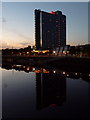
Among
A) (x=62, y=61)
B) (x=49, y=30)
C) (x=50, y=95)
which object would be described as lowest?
(x=50, y=95)

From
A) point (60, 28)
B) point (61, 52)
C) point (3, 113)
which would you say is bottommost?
point (3, 113)

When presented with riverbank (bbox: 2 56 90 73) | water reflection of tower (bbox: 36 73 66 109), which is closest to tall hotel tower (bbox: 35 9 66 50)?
riverbank (bbox: 2 56 90 73)

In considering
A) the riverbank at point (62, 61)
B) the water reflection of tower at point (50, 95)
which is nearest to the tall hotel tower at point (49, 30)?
the riverbank at point (62, 61)

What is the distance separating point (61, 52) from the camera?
9600cm

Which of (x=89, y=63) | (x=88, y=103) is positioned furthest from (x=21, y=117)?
(x=89, y=63)

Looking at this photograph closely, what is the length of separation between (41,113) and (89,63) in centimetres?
3491

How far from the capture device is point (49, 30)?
138 metres

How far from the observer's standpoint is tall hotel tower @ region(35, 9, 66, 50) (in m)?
131

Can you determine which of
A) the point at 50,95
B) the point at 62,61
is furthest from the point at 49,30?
the point at 50,95

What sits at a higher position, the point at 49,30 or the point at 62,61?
the point at 49,30

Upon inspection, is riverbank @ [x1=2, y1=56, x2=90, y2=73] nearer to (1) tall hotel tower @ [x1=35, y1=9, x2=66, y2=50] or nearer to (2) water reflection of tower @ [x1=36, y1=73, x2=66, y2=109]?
(2) water reflection of tower @ [x1=36, y1=73, x2=66, y2=109]

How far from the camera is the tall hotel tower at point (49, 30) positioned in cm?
13125

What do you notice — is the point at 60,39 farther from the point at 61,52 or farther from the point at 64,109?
the point at 64,109

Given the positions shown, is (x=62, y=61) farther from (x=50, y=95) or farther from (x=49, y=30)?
(x=49, y=30)
